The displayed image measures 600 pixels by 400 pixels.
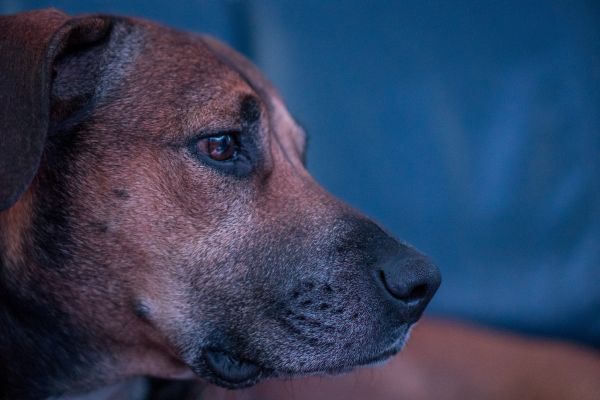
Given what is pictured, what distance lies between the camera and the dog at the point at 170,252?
1.65 m

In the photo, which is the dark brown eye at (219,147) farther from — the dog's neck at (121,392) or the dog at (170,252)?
the dog's neck at (121,392)

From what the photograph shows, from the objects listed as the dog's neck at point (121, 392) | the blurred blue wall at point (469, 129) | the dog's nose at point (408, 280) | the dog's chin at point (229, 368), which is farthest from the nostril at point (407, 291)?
the blurred blue wall at point (469, 129)

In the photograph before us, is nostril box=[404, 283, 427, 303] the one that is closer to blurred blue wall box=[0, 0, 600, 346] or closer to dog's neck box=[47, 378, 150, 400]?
dog's neck box=[47, 378, 150, 400]

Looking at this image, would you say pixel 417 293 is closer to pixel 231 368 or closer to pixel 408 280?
pixel 408 280

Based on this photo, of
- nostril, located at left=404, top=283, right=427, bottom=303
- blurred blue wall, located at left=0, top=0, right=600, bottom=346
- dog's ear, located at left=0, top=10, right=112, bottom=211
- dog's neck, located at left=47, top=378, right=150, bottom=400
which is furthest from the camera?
blurred blue wall, located at left=0, top=0, right=600, bottom=346

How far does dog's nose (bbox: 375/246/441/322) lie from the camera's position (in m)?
1.62

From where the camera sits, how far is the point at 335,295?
5.42ft

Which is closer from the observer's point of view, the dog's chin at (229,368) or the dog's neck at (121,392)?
the dog's chin at (229,368)

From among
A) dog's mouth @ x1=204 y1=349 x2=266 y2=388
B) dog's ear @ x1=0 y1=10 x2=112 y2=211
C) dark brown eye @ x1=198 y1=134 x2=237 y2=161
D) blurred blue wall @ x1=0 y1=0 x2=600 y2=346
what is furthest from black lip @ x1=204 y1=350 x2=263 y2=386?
blurred blue wall @ x1=0 y1=0 x2=600 y2=346

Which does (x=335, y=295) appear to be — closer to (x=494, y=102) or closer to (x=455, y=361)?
(x=455, y=361)

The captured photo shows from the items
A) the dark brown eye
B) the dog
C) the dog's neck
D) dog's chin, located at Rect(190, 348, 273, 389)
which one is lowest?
the dog's neck

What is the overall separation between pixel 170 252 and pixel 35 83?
47cm

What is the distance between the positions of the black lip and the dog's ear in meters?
0.58

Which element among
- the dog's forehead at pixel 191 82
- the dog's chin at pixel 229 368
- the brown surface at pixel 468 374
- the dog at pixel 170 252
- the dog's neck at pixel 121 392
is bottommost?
the brown surface at pixel 468 374
